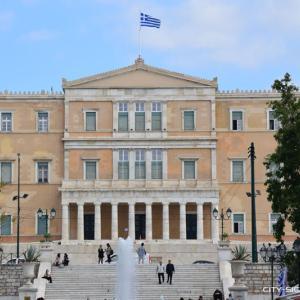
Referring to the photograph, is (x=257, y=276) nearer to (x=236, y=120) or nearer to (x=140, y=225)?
(x=140, y=225)

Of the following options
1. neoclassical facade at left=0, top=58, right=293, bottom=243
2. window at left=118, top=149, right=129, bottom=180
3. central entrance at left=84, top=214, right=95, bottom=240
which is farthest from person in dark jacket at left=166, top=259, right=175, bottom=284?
window at left=118, top=149, right=129, bottom=180

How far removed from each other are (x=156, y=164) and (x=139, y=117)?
332cm

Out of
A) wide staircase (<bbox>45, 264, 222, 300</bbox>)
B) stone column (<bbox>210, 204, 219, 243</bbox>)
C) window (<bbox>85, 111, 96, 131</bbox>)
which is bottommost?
wide staircase (<bbox>45, 264, 222, 300</bbox>)

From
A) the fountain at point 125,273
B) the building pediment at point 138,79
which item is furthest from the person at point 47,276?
the building pediment at point 138,79

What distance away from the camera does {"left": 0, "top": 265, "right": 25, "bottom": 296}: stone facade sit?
47562 mm

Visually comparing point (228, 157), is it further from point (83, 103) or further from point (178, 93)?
point (83, 103)

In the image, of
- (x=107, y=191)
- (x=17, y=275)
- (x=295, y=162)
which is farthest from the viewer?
(x=107, y=191)

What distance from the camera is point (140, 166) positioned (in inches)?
2805

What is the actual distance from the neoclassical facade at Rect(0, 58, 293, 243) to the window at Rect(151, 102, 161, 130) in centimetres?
7

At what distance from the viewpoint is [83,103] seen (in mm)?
72312

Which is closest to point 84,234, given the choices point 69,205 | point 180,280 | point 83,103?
point 69,205

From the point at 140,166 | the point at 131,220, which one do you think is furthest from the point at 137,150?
the point at 131,220

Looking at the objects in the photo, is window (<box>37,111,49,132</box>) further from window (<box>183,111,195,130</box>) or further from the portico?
window (<box>183,111,195,130</box>)

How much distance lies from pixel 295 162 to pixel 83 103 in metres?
38.8
